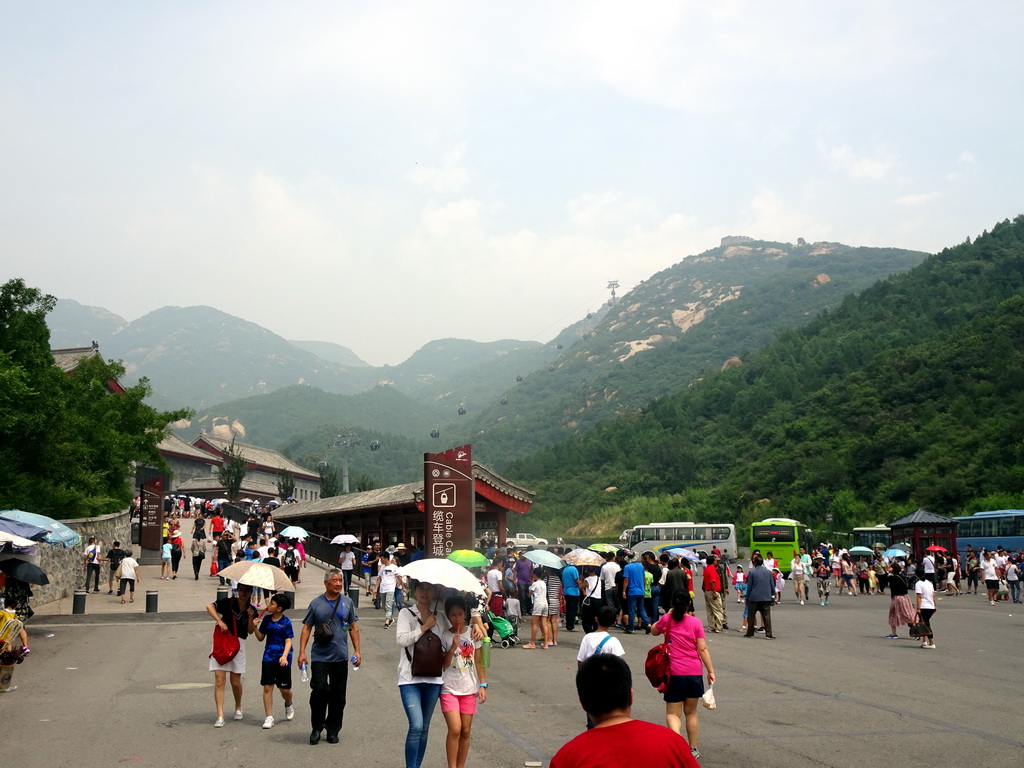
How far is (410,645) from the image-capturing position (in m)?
7.06

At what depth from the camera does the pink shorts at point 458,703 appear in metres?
6.97

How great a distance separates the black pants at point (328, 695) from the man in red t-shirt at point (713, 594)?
10717 millimetres

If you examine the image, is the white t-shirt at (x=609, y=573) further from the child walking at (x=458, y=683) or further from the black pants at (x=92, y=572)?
the black pants at (x=92, y=572)

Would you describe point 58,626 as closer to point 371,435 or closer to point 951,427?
point 951,427

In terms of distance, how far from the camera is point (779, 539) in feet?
136

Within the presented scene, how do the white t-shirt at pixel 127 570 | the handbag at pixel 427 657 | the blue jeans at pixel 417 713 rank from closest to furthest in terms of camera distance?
the blue jeans at pixel 417 713
the handbag at pixel 427 657
the white t-shirt at pixel 127 570

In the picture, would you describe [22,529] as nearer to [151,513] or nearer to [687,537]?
[151,513]

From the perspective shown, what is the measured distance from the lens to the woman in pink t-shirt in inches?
306

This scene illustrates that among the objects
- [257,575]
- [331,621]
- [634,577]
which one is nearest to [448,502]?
[634,577]

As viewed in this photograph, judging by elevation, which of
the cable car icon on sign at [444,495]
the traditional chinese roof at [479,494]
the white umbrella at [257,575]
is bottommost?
the white umbrella at [257,575]

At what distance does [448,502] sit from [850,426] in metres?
51.7

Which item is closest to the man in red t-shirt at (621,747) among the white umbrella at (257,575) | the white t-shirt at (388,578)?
the white umbrella at (257,575)

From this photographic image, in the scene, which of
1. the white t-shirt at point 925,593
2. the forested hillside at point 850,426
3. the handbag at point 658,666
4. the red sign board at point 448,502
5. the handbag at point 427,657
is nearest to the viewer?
the handbag at point 427,657

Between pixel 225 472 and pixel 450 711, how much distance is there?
5571 cm
